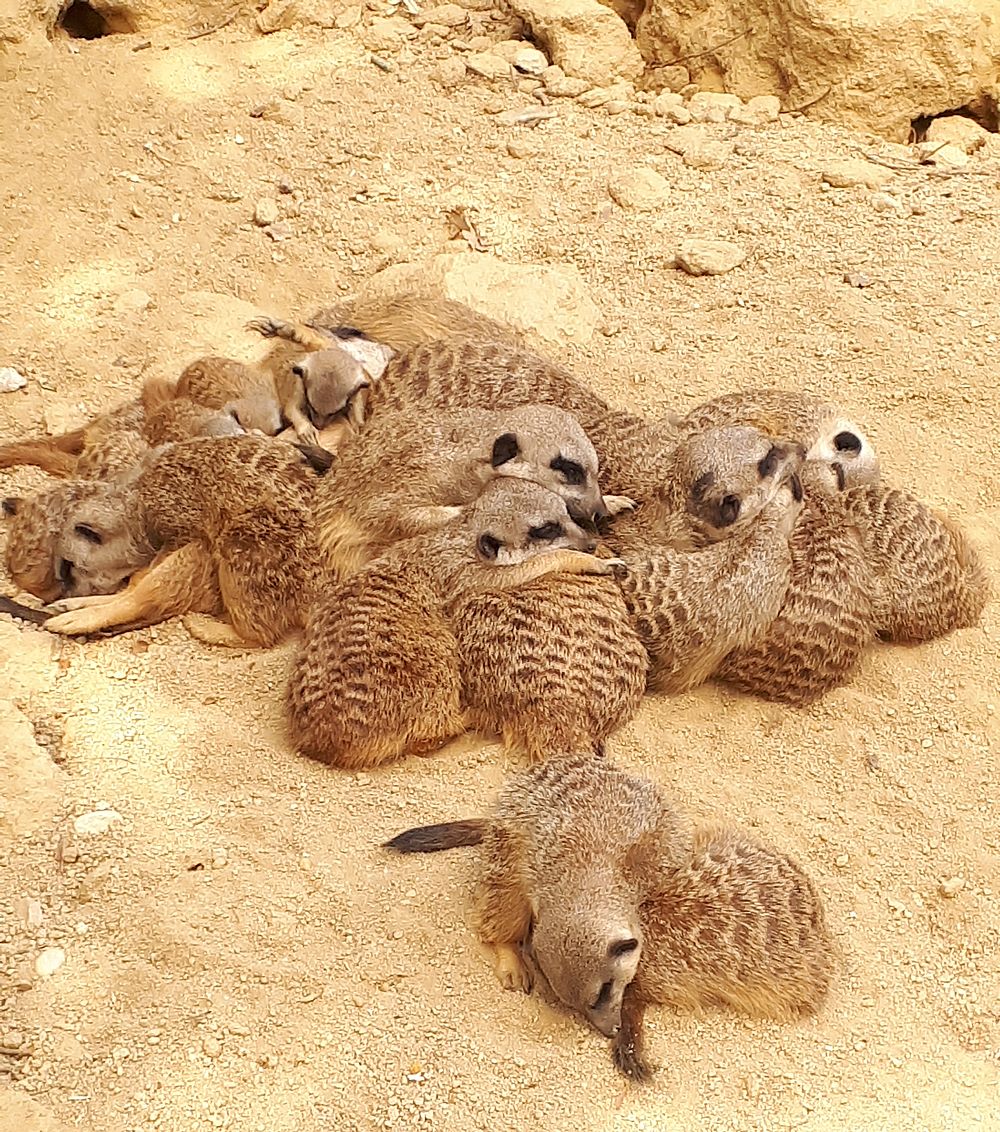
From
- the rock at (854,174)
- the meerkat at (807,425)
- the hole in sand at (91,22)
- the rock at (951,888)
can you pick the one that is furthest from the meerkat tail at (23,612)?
the rock at (854,174)

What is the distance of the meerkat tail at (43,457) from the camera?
346cm

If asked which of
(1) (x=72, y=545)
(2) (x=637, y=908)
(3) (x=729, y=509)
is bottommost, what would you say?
(1) (x=72, y=545)

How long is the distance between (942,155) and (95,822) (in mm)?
3537

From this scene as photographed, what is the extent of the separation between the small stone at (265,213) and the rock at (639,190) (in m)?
1.12

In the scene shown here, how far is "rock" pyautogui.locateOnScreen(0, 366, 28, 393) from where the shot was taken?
371 centimetres

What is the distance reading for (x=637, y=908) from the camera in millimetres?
2244

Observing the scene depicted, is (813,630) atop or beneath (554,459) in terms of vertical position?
beneath

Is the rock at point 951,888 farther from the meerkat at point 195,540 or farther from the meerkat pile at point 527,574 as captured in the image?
the meerkat at point 195,540

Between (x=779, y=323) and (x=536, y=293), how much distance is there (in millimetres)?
741

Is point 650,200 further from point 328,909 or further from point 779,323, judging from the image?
point 328,909

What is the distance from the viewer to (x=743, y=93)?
183 inches

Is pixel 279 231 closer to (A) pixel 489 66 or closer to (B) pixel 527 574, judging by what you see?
(A) pixel 489 66

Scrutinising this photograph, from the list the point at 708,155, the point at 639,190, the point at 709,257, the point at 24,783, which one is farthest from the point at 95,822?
the point at 708,155

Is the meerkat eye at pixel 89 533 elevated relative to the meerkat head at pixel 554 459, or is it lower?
lower
